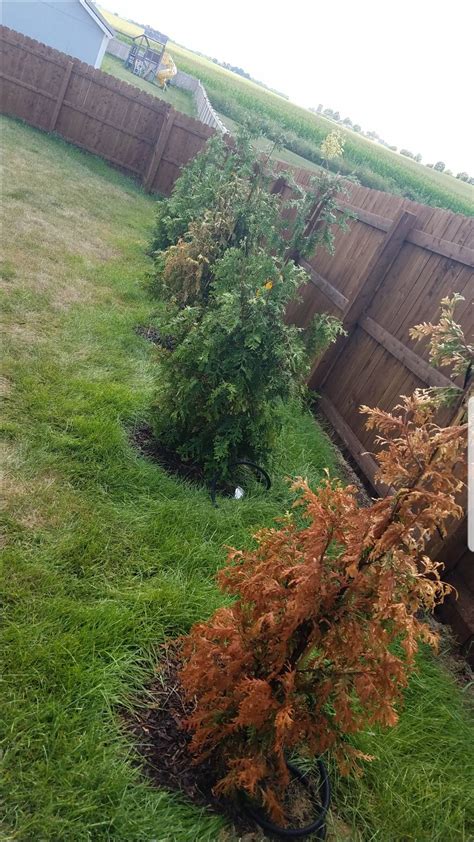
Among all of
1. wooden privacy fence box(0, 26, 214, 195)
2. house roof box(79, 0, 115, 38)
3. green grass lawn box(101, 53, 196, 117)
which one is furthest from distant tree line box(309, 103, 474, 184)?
wooden privacy fence box(0, 26, 214, 195)

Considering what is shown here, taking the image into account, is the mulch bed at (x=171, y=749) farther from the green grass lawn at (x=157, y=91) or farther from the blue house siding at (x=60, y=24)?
the green grass lawn at (x=157, y=91)

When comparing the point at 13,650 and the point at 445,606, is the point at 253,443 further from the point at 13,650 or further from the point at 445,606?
the point at 13,650

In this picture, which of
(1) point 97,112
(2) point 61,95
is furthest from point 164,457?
(2) point 61,95

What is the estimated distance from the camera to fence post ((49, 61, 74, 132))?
41.5 ft

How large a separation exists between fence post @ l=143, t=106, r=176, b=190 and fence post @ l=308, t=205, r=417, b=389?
958 centimetres

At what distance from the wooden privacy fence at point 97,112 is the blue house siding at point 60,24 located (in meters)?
9.87

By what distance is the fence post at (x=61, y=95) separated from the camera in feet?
41.5

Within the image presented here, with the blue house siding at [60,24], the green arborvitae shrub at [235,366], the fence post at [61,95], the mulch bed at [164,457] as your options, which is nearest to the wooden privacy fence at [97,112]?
the fence post at [61,95]

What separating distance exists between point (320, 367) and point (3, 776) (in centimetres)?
455

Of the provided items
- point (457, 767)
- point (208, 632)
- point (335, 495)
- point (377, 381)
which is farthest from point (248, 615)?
point (377, 381)

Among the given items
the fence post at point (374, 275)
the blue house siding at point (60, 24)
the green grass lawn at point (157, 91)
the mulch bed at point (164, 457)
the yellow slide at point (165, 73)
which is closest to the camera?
the mulch bed at point (164, 457)

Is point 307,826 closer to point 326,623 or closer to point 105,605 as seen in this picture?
point 326,623

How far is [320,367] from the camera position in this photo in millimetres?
5652

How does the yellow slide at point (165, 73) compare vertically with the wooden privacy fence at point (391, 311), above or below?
above
